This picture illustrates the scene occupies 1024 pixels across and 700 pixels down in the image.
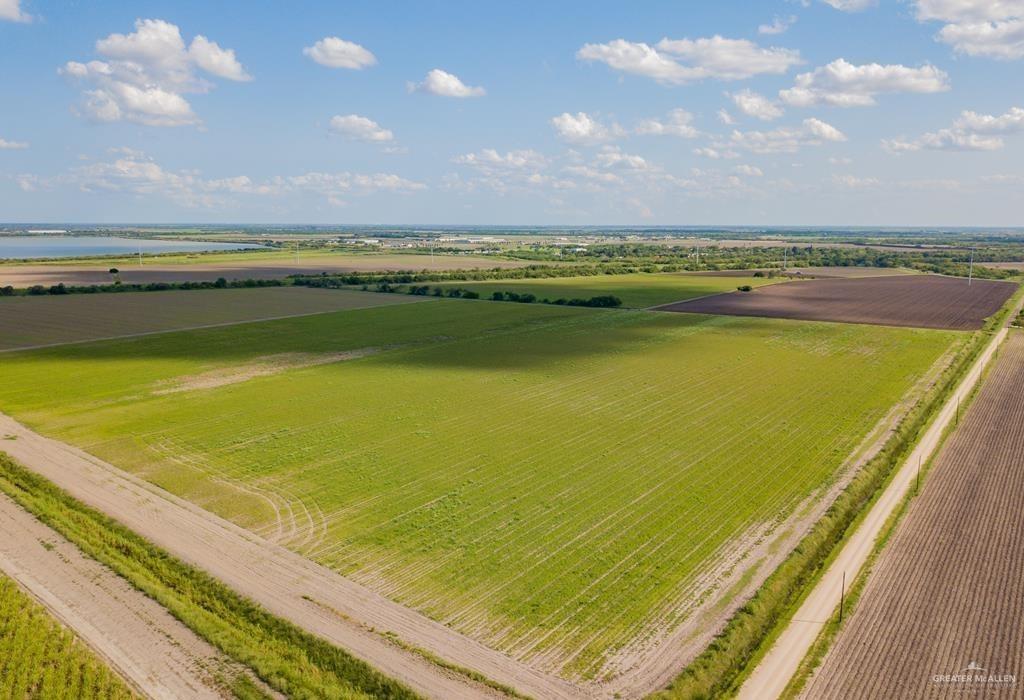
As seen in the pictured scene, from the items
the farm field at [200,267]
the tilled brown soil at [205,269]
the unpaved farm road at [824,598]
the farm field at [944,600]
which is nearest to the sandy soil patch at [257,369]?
the unpaved farm road at [824,598]

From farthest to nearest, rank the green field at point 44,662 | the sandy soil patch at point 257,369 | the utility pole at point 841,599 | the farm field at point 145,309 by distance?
the farm field at point 145,309 < the sandy soil patch at point 257,369 < the utility pole at point 841,599 < the green field at point 44,662

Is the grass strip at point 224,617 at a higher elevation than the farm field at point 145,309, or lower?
lower

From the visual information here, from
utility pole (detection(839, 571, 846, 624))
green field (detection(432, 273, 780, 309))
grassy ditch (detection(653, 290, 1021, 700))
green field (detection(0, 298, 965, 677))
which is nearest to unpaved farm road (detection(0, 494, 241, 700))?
green field (detection(0, 298, 965, 677))

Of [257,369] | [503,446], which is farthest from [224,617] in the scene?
[257,369]

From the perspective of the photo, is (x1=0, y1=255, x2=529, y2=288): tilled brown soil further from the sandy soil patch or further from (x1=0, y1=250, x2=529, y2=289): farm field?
the sandy soil patch

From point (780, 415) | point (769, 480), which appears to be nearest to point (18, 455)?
point (769, 480)

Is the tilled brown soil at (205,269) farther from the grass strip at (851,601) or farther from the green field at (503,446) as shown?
the grass strip at (851,601)

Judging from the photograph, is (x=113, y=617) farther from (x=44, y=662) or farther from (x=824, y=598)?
(x=824, y=598)
